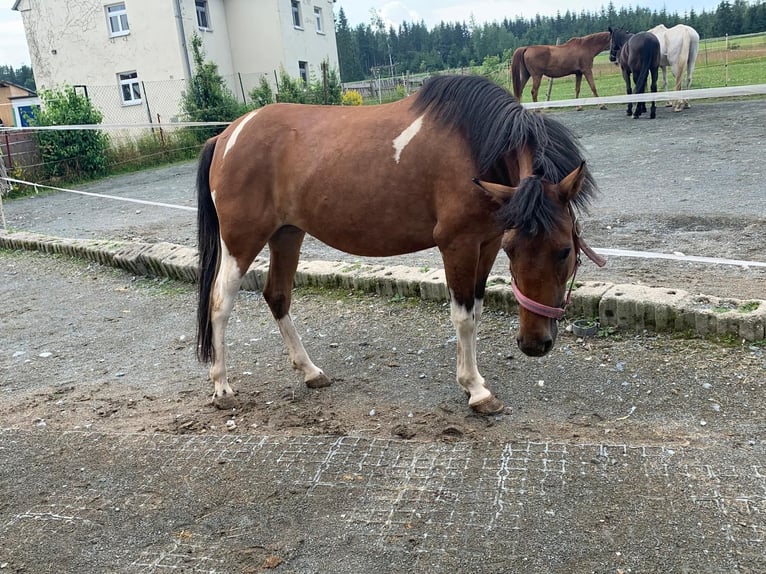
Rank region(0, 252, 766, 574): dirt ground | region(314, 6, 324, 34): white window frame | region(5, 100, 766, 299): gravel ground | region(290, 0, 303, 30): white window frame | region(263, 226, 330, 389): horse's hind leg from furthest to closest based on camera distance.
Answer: region(314, 6, 324, 34): white window frame, region(290, 0, 303, 30): white window frame, region(5, 100, 766, 299): gravel ground, region(263, 226, 330, 389): horse's hind leg, region(0, 252, 766, 574): dirt ground

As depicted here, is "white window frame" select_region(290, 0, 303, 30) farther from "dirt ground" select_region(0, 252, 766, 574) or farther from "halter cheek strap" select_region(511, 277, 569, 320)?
"halter cheek strap" select_region(511, 277, 569, 320)

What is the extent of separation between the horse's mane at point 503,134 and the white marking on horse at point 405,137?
0.27ft

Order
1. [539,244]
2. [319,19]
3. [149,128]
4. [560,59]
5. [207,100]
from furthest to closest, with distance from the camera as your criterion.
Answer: [319,19] → [207,100] → [149,128] → [560,59] → [539,244]

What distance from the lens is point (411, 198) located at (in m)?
3.44

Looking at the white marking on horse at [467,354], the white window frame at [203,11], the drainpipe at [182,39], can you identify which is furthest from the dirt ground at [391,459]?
the white window frame at [203,11]

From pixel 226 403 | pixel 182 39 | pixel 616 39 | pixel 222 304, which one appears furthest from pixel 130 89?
pixel 226 403

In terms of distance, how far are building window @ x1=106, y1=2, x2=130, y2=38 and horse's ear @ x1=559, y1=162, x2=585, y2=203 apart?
25937 millimetres

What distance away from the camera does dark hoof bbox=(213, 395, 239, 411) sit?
377 cm

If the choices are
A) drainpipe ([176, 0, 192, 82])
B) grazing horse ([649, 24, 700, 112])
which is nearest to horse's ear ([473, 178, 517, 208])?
grazing horse ([649, 24, 700, 112])

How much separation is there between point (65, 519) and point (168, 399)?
127 cm

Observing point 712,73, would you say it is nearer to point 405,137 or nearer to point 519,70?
point 519,70

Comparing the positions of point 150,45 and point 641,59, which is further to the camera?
point 150,45

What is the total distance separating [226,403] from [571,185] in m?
2.28

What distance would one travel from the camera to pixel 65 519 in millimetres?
2766
